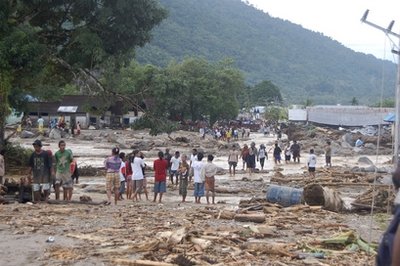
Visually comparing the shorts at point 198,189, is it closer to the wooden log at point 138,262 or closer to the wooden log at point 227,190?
the wooden log at point 227,190

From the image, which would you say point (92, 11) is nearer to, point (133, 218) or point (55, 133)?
point (133, 218)

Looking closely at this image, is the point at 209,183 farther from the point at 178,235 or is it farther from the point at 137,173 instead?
the point at 178,235

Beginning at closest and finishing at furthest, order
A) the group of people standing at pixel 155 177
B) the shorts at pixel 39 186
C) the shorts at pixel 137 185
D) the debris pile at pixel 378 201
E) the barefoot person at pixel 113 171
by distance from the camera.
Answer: the shorts at pixel 39 186
the debris pile at pixel 378 201
the barefoot person at pixel 113 171
the group of people standing at pixel 155 177
the shorts at pixel 137 185

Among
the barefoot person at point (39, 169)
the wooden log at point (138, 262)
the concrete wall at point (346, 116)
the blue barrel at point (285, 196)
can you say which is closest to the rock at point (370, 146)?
the concrete wall at point (346, 116)

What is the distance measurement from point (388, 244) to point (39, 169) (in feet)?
37.6

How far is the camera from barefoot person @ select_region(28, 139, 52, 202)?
1409 centimetres

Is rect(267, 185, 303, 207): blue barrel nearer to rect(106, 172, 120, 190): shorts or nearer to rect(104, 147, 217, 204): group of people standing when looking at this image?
rect(104, 147, 217, 204): group of people standing

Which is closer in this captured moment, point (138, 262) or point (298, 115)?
point (138, 262)

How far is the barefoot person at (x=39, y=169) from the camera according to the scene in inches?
555

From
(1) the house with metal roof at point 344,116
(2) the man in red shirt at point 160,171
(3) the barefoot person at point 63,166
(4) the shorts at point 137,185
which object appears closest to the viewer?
(3) the barefoot person at point 63,166

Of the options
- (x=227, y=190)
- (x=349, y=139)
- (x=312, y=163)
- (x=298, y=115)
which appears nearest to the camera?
(x=227, y=190)

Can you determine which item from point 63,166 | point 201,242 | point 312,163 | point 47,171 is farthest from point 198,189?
point 312,163

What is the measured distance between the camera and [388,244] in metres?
3.83

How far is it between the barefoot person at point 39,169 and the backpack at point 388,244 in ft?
36.9
